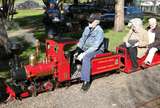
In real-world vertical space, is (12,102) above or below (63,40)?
below

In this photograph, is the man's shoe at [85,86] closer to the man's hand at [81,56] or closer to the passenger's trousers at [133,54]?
the man's hand at [81,56]

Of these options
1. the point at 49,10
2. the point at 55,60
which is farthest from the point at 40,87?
the point at 49,10

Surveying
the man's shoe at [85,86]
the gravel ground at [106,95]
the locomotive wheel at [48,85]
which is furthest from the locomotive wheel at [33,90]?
the man's shoe at [85,86]

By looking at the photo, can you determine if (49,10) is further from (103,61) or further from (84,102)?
(84,102)

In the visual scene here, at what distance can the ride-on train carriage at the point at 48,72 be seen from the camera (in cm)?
771

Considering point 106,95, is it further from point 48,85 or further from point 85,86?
point 48,85

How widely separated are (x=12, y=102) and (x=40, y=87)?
800 mm

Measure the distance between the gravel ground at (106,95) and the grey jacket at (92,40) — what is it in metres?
1.00

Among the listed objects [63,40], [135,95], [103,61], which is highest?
[63,40]

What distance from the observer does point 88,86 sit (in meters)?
8.65

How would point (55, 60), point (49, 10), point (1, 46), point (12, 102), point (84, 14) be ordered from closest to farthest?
point (12, 102)
point (55, 60)
point (1, 46)
point (49, 10)
point (84, 14)

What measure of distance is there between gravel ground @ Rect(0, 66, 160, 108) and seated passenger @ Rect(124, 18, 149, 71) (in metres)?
0.67

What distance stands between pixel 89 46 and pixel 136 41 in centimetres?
169

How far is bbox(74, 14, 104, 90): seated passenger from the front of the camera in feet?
27.9
